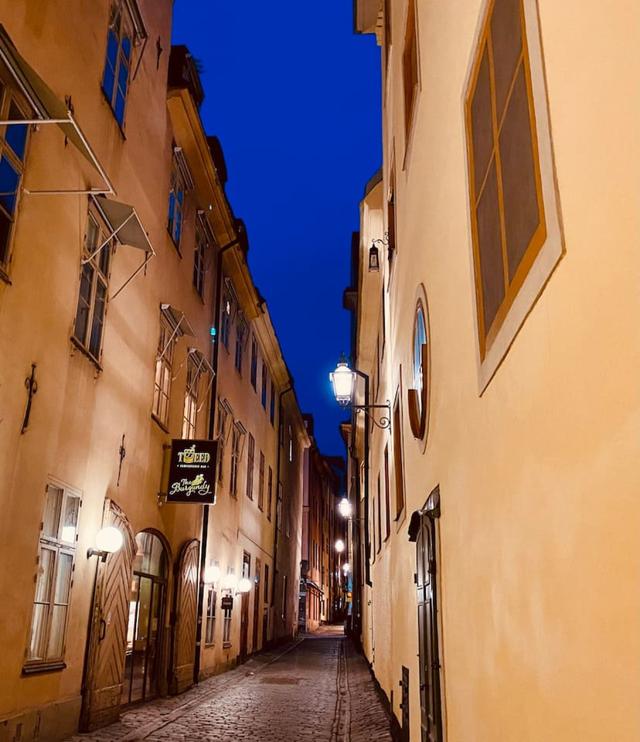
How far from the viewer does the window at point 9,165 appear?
7.74 metres

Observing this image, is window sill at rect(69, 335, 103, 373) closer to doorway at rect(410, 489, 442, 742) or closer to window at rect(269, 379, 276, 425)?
doorway at rect(410, 489, 442, 742)

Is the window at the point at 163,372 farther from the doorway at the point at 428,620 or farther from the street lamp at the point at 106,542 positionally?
the doorway at the point at 428,620

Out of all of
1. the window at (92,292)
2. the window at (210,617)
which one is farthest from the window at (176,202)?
the window at (210,617)

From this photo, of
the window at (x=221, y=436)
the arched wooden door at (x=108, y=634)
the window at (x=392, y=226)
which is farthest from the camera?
the window at (x=221, y=436)


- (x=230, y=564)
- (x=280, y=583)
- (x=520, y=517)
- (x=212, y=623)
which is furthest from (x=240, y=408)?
(x=520, y=517)

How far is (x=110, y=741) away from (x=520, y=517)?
26.6 feet

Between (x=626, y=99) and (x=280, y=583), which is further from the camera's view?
(x=280, y=583)

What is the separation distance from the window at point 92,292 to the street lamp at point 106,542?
7.94 ft

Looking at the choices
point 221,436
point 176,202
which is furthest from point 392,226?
point 221,436

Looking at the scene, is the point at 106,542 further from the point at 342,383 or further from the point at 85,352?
the point at 342,383

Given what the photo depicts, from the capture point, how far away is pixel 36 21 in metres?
8.45

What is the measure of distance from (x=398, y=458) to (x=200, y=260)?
30.5 feet

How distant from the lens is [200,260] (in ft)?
56.7

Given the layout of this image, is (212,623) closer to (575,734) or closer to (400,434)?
(400,434)
